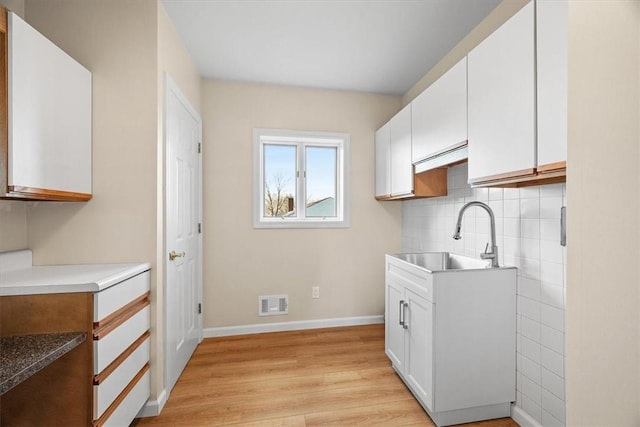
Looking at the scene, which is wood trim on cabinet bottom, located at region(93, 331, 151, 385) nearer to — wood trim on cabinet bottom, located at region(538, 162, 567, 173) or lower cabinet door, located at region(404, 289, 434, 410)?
lower cabinet door, located at region(404, 289, 434, 410)

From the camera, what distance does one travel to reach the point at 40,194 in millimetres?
1412

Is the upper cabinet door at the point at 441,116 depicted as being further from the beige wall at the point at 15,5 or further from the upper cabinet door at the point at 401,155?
the beige wall at the point at 15,5

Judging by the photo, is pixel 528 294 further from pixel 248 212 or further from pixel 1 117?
pixel 1 117

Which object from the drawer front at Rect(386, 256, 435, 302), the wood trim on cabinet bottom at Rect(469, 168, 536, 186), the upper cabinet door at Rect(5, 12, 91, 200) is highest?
the upper cabinet door at Rect(5, 12, 91, 200)

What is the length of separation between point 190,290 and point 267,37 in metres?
2.15

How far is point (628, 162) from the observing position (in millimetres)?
511

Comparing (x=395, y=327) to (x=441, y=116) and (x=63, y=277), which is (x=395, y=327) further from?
(x=63, y=277)

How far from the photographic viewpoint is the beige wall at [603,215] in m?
0.51

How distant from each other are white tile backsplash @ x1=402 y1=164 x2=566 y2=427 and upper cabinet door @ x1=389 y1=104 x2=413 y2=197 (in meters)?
0.58

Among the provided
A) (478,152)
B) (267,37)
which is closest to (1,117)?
(267,37)

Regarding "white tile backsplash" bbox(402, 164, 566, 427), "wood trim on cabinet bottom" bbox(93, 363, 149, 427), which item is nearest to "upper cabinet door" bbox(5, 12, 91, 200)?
"wood trim on cabinet bottom" bbox(93, 363, 149, 427)

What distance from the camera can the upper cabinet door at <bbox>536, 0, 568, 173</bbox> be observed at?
1171 mm

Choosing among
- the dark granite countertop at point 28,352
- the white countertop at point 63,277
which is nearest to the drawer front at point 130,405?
the dark granite countertop at point 28,352

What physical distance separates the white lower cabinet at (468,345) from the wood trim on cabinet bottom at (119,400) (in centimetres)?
163
